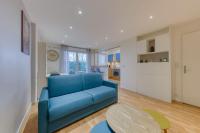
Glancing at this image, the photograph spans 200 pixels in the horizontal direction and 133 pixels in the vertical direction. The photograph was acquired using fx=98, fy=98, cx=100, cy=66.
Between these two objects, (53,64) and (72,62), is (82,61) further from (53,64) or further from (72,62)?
(53,64)

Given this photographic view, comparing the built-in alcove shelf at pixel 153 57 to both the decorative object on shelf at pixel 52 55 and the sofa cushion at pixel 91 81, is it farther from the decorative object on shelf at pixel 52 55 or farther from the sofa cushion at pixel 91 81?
the decorative object on shelf at pixel 52 55

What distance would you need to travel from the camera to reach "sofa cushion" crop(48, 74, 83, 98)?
2311 mm

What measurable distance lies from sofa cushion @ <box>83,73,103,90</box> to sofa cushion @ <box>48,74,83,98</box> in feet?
0.49

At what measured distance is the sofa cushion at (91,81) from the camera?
9.65 ft

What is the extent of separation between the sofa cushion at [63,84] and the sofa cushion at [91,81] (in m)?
0.15

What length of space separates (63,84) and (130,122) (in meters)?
1.78

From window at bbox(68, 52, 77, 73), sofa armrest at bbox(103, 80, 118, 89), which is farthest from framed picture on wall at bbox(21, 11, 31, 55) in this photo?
window at bbox(68, 52, 77, 73)

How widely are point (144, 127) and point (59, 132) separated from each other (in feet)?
4.81

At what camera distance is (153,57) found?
3.90 m

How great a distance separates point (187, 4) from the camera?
206 centimetres

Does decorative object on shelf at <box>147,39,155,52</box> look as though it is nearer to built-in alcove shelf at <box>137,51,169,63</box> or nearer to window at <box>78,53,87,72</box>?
built-in alcove shelf at <box>137,51,169,63</box>

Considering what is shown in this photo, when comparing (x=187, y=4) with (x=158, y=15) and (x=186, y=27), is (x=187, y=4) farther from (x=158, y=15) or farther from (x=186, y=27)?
(x=186, y=27)

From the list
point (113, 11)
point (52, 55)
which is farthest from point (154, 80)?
point (52, 55)

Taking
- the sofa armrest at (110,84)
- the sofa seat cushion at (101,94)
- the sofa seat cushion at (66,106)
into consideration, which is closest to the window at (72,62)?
the sofa armrest at (110,84)
